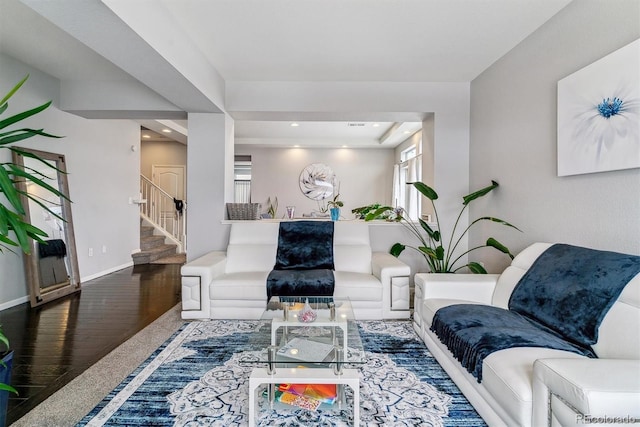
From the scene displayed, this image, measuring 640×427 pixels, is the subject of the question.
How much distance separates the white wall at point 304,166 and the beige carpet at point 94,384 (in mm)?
5523

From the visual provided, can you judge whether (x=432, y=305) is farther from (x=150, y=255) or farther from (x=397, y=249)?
(x=150, y=255)

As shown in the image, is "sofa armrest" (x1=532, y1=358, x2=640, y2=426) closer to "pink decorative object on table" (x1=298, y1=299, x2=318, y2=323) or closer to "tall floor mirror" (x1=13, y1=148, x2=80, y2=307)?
"pink decorative object on table" (x1=298, y1=299, x2=318, y2=323)

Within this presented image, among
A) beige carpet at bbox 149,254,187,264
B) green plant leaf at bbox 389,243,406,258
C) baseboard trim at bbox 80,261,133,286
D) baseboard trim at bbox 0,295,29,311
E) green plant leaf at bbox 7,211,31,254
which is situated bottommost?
baseboard trim at bbox 0,295,29,311

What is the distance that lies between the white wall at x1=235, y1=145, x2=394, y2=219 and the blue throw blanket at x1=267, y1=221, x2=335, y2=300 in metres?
4.41

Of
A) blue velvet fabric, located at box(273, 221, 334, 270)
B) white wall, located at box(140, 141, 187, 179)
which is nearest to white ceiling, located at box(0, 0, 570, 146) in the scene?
blue velvet fabric, located at box(273, 221, 334, 270)

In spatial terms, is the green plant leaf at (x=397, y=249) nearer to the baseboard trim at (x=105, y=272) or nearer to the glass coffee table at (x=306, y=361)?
the glass coffee table at (x=306, y=361)

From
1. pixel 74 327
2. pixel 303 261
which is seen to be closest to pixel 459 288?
pixel 303 261

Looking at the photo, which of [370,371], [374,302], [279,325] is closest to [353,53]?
[374,302]

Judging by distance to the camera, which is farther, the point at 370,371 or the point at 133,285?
the point at 133,285

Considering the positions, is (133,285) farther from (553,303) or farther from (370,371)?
(553,303)

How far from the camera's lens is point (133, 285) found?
4551 mm

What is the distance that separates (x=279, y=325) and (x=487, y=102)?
10.8ft

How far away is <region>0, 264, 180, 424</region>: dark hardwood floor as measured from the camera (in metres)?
2.12

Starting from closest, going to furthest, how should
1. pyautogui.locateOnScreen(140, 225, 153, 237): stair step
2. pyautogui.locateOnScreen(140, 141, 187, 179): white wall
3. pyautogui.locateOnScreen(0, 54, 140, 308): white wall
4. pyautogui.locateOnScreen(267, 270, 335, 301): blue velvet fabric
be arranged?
1. pyautogui.locateOnScreen(267, 270, 335, 301): blue velvet fabric
2. pyautogui.locateOnScreen(0, 54, 140, 308): white wall
3. pyautogui.locateOnScreen(140, 225, 153, 237): stair step
4. pyautogui.locateOnScreen(140, 141, 187, 179): white wall
